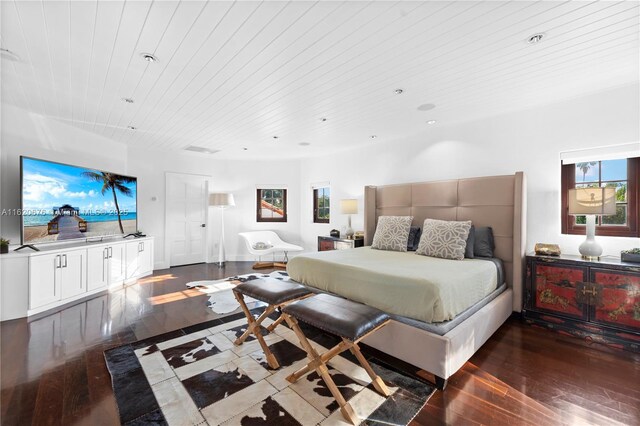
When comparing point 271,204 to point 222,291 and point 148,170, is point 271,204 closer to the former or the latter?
point 148,170

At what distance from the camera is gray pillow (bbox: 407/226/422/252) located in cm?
383

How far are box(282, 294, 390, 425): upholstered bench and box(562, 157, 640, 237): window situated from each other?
2.88m

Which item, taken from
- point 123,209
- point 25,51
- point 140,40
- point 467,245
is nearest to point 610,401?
point 467,245

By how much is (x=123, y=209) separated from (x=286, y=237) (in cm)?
341

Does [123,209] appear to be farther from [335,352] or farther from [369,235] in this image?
[335,352]

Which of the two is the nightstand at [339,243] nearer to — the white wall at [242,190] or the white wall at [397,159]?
the white wall at [397,159]

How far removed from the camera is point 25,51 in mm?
2188

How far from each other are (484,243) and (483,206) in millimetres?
522

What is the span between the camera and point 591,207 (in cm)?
264

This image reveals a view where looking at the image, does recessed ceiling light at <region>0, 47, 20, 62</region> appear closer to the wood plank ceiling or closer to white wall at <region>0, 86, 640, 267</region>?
the wood plank ceiling

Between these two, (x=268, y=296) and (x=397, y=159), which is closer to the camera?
(x=268, y=296)

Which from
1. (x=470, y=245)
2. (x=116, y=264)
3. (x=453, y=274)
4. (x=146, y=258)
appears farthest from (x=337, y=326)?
(x=146, y=258)

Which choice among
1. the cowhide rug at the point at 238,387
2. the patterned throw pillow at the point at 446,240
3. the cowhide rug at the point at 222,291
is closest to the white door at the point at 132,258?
the cowhide rug at the point at 222,291

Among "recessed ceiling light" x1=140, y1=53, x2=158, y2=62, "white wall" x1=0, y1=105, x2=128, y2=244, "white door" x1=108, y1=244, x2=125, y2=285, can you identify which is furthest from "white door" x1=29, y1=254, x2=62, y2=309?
"recessed ceiling light" x1=140, y1=53, x2=158, y2=62
